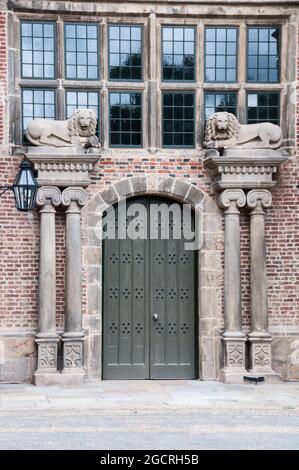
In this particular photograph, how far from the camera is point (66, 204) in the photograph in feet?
58.4

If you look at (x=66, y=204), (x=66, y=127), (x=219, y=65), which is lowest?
(x=66, y=204)

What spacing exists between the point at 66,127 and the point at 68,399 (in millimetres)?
4809

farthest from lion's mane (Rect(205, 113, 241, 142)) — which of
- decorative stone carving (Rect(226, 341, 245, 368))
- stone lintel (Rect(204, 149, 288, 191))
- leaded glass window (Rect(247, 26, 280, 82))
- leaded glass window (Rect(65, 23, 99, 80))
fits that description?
decorative stone carving (Rect(226, 341, 245, 368))

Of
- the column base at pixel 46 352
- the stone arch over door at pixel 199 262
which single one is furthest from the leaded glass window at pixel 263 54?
the column base at pixel 46 352

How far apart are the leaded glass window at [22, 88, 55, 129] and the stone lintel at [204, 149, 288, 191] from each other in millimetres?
2854

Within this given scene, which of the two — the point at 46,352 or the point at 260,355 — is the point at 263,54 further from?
the point at 46,352

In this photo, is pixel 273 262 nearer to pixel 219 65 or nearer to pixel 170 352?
pixel 170 352

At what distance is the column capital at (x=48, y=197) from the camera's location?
58.2 feet

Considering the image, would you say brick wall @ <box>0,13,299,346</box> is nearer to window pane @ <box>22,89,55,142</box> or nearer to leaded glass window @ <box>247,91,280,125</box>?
window pane @ <box>22,89,55,142</box>

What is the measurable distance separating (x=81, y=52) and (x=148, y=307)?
14.9 feet

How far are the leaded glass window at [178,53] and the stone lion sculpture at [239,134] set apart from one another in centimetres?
102

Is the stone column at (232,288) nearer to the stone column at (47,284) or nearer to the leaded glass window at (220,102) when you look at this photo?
the leaded glass window at (220,102)

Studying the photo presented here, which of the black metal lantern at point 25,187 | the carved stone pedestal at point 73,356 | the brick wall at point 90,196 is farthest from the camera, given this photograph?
the brick wall at point 90,196
